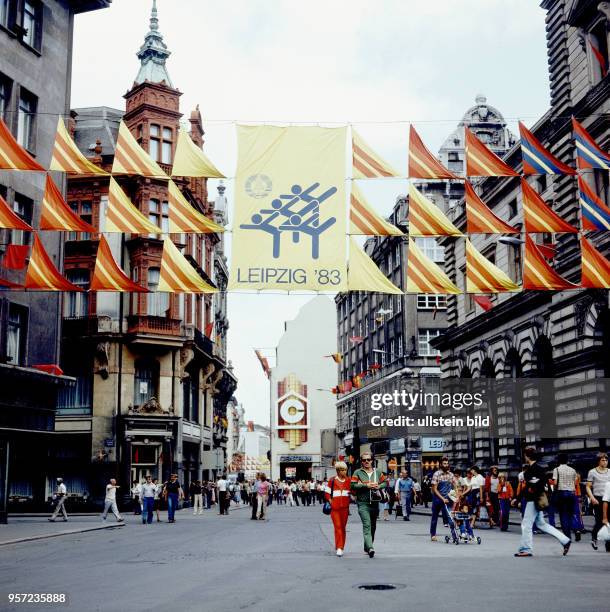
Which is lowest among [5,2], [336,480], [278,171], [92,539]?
[92,539]

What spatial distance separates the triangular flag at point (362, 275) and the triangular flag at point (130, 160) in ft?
16.3

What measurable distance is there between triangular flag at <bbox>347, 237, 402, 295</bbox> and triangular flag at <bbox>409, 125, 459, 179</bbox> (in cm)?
228

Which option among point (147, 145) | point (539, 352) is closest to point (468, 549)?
point (539, 352)

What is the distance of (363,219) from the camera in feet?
69.9

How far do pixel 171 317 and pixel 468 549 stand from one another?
103 ft

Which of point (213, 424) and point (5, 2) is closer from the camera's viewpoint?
point (5, 2)

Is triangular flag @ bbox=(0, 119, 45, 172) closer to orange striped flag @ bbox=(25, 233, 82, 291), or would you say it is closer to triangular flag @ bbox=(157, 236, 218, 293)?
orange striped flag @ bbox=(25, 233, 82, 291)

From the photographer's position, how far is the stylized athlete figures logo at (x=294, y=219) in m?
20.8

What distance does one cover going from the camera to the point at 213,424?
59344 mm

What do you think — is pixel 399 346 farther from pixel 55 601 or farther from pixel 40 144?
pixel 55 601

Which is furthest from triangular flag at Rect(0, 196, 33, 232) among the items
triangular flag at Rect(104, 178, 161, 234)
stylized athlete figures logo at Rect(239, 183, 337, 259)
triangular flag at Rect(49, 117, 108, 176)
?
stylized athlete figures logo at Rect(239, 183, 337, 259)

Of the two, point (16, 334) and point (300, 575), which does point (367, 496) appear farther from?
point (16, 334)

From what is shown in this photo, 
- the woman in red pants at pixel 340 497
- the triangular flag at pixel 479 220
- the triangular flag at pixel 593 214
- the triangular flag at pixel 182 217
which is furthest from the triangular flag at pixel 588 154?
the woman in red pants at pixel 340 497

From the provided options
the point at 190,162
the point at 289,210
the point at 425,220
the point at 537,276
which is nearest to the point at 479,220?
the point at 425,220
